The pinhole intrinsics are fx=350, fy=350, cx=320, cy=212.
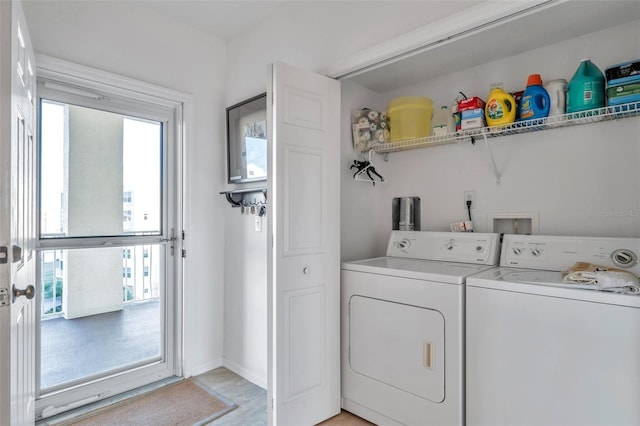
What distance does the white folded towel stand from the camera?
4.20ft

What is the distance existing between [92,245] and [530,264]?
104 inches

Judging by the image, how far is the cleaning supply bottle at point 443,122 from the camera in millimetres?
2162

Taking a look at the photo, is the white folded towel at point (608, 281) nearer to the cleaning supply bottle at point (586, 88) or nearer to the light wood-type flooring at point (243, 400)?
the cleaning supply bottle at point (586, 88)

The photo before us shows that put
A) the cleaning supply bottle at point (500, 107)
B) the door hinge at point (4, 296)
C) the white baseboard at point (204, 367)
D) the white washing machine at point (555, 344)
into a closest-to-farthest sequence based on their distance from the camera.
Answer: the door hinge at point (4, 296)
the white washing machine at point (555, 344)
the cleaning supply bottle at point (500, 107)
the white baseboard at point (204, 367)

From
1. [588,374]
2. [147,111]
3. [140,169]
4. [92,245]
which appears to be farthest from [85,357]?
[588,374]

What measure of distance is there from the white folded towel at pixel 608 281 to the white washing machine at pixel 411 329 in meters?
0.44

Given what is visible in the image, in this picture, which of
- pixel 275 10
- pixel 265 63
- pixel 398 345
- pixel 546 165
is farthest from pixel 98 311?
pixel 546 165

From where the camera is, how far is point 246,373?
262 centimetres

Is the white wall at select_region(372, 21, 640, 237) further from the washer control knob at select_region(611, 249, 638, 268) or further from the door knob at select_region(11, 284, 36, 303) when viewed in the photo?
the door knob at select_region(11, 284, 36, 303)

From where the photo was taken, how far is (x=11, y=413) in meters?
1.20

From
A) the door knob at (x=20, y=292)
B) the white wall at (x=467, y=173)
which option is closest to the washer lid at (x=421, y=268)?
the white wall at (x=467, y=173)

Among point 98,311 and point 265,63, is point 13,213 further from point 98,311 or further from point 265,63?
point 265,63

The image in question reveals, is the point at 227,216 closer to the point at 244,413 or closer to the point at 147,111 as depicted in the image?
the point at 147,111

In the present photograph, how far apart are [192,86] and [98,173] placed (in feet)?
3.08
